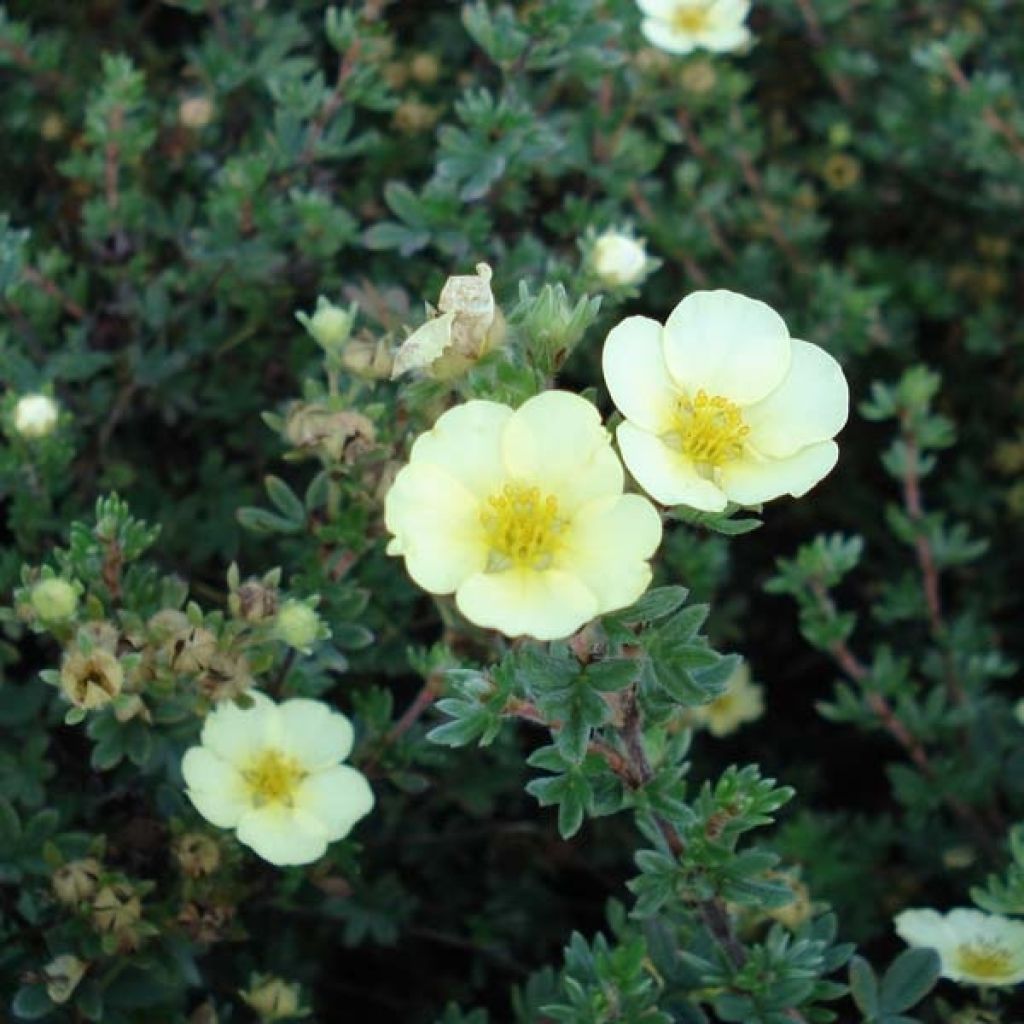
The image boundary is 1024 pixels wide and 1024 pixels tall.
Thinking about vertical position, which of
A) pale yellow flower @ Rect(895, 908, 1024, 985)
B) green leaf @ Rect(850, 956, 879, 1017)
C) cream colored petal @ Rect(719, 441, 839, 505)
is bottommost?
pale yellow flower @ Rect(895, 908, 1024, 985)

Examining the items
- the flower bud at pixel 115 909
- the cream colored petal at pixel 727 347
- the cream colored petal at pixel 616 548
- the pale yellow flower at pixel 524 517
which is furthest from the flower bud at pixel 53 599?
the cream colored petal at pixel 727 347

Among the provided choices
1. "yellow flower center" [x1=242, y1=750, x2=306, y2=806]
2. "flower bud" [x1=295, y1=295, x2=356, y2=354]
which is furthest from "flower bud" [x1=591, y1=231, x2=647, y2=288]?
"yellow flower center" [x1=242, y1=750, x2=306, y2=806]

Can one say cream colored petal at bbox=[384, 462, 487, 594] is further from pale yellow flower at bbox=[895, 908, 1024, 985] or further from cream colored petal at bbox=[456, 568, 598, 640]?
pale yellow flower at bbox=[895, 908, 1024, 985]

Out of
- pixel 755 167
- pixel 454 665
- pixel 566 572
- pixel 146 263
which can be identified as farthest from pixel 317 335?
pixel 755 167

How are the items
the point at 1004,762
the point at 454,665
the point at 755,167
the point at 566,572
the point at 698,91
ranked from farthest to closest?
the point at 755,167 < the point at 698,91 < the point at 1004,762 < the point at 454,665 < the point at 566,572

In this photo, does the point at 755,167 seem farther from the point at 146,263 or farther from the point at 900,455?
the point at 146,263

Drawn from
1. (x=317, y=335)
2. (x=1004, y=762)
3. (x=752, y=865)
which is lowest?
(x=1004, y=762)
